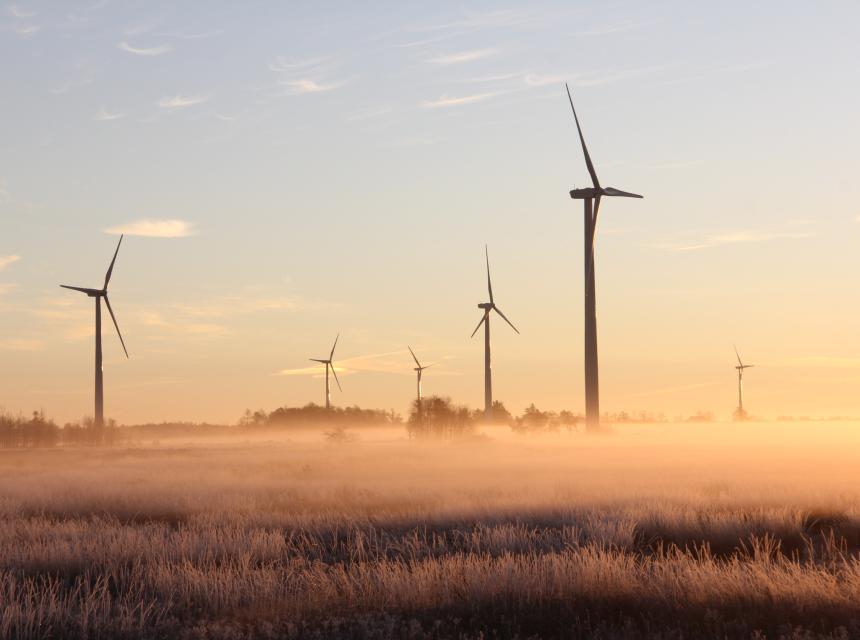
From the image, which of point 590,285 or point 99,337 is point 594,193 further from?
point 99,337

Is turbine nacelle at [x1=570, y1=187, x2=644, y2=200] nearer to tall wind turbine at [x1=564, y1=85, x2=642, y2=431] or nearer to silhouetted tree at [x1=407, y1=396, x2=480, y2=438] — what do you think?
tall wind turbine at [x1=564, y1=85, x2=642, y2=431]

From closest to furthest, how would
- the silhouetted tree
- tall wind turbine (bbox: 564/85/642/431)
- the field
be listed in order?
1. the field
2. tall wind turbine (bbox: 564/85/642/431)
3. the silhouetted tree

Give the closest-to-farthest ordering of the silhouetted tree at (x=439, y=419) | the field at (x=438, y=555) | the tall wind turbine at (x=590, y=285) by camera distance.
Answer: the field at (x=438, y=555), the tall wind turbine at (x=590, y=285), the silhouetted tree at (x=439, y=419)

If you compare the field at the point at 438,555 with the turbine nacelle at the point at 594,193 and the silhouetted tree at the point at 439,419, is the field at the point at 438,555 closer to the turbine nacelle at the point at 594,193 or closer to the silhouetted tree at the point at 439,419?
the turbine nacelle at the point at 594,193

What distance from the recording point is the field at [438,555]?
39.3ft

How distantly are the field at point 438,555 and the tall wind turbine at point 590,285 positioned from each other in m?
19.7

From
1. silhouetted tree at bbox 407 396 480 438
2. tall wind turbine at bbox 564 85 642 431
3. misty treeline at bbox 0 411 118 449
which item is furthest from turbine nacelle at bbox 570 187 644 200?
misty treeline at bbox 0 411 118 449

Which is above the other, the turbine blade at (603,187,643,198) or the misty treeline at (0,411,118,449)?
the turbine blade at (603,187,643,198)

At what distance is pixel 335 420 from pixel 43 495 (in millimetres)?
122190

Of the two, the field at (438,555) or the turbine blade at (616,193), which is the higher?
the turbine blade at (616,193)

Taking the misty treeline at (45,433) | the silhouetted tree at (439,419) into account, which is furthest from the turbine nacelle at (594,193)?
the misty treeline at (45,433)

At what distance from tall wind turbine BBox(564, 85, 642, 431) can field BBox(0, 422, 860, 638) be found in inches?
777

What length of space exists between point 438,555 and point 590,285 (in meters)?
43.2

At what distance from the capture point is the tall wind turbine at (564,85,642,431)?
59094 millimetres
